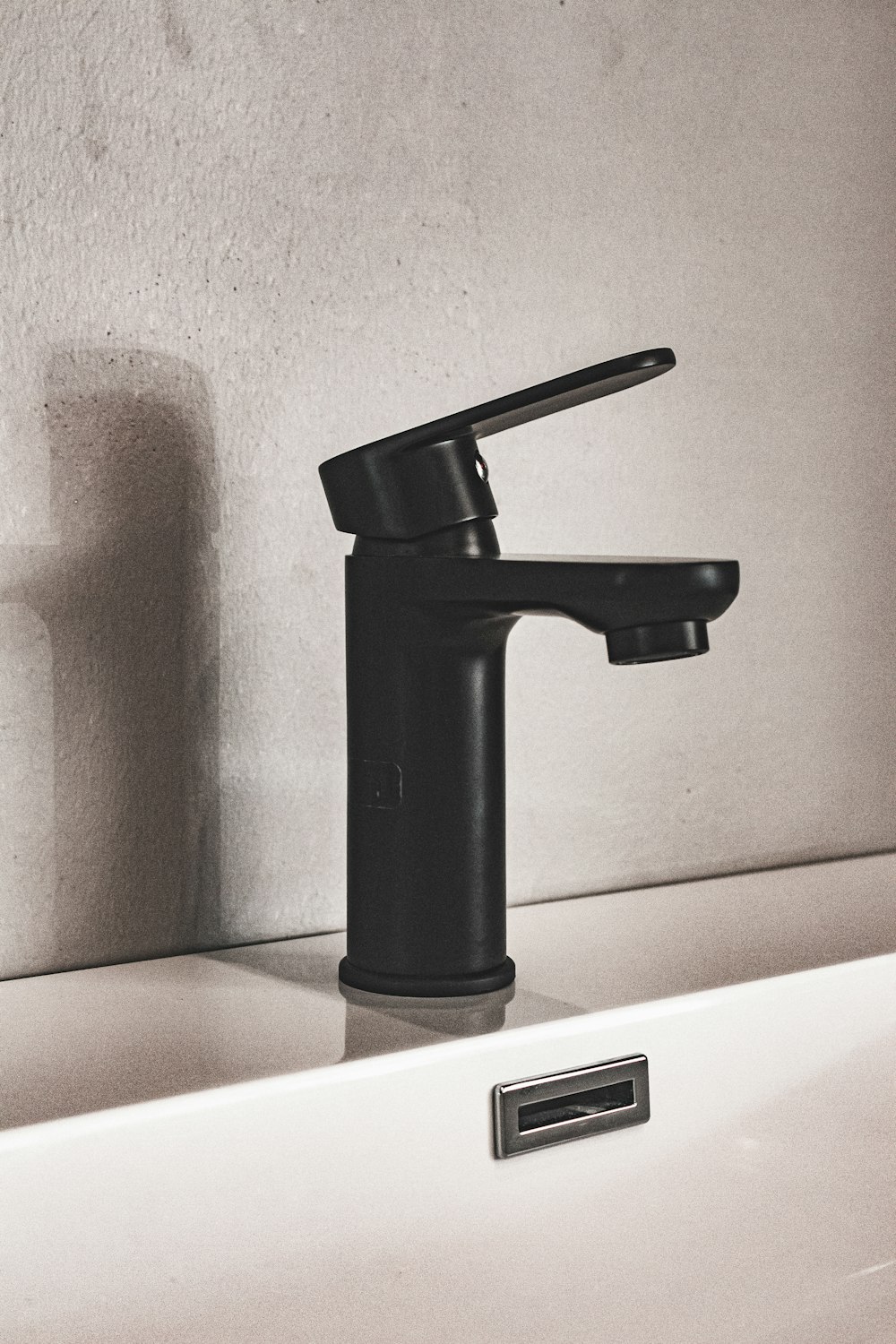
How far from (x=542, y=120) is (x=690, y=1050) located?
1.50 feet

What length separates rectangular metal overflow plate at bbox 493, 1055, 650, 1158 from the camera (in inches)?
18.7

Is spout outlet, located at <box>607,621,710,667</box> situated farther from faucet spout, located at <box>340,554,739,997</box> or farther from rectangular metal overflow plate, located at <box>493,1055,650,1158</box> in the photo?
rectangular metal overflow plate, located at <box>493,1055,650,1158</box>

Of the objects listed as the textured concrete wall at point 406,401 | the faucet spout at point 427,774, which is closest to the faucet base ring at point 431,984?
the faucet spout at point 427,774

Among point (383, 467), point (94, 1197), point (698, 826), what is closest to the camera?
point (94, 1197)

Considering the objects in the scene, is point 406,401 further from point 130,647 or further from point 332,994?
point 332,994

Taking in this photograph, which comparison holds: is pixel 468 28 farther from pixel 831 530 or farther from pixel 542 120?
pixel 831 530

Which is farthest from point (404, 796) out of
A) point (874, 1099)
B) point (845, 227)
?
point (845, 227)

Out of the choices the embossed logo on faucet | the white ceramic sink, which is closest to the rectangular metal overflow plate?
the white ceramic sink

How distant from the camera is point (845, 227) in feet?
2.55

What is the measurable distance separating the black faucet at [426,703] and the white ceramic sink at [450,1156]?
29mm

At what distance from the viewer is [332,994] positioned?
0.54 meters

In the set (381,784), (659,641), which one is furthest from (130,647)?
(659,641)

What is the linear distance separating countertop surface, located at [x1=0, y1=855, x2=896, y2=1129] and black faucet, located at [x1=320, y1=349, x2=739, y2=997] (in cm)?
3

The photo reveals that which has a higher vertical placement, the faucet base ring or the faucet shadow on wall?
the faucet shadow on wall
